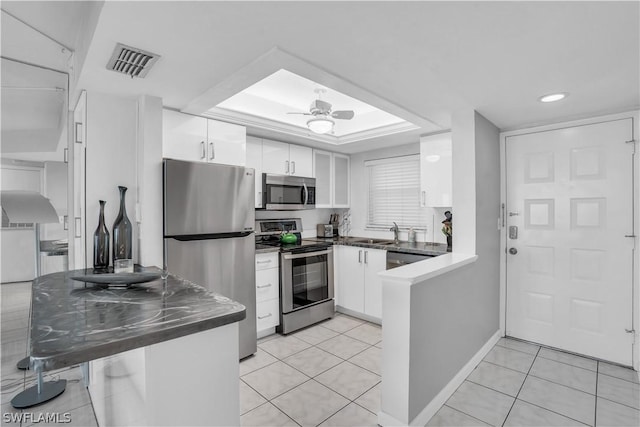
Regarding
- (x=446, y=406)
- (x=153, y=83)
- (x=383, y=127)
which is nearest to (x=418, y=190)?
(x=383, y=127)

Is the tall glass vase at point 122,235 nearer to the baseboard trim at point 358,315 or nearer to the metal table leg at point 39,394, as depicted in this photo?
the metal table leg at point 39,394

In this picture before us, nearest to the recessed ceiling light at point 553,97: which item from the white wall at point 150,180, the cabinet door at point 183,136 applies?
the cabinet door at point 183,136

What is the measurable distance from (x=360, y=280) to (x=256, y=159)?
189cm

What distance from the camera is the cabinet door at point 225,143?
279cm

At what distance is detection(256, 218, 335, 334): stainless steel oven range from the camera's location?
3.33 m

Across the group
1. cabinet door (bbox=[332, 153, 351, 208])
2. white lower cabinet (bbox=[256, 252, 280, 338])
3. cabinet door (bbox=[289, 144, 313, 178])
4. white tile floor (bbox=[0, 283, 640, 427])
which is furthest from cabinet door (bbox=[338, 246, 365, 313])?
cabinet door (bbox=[289, 144, 313, 178])

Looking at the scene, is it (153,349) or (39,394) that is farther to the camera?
(39,394)

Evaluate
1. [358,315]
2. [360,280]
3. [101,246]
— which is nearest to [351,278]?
[360,280]

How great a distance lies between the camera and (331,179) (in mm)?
4422

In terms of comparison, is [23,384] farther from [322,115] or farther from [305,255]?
[322,115]

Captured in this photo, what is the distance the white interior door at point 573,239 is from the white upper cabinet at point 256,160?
2630 mm

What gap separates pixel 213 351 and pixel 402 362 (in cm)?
120

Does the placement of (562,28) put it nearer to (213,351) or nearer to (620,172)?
(620,172)

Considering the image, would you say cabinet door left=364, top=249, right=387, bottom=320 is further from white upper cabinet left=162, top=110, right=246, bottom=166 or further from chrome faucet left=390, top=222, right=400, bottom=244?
white upper cabinet left=162, top=110, right=246, bottom=166
